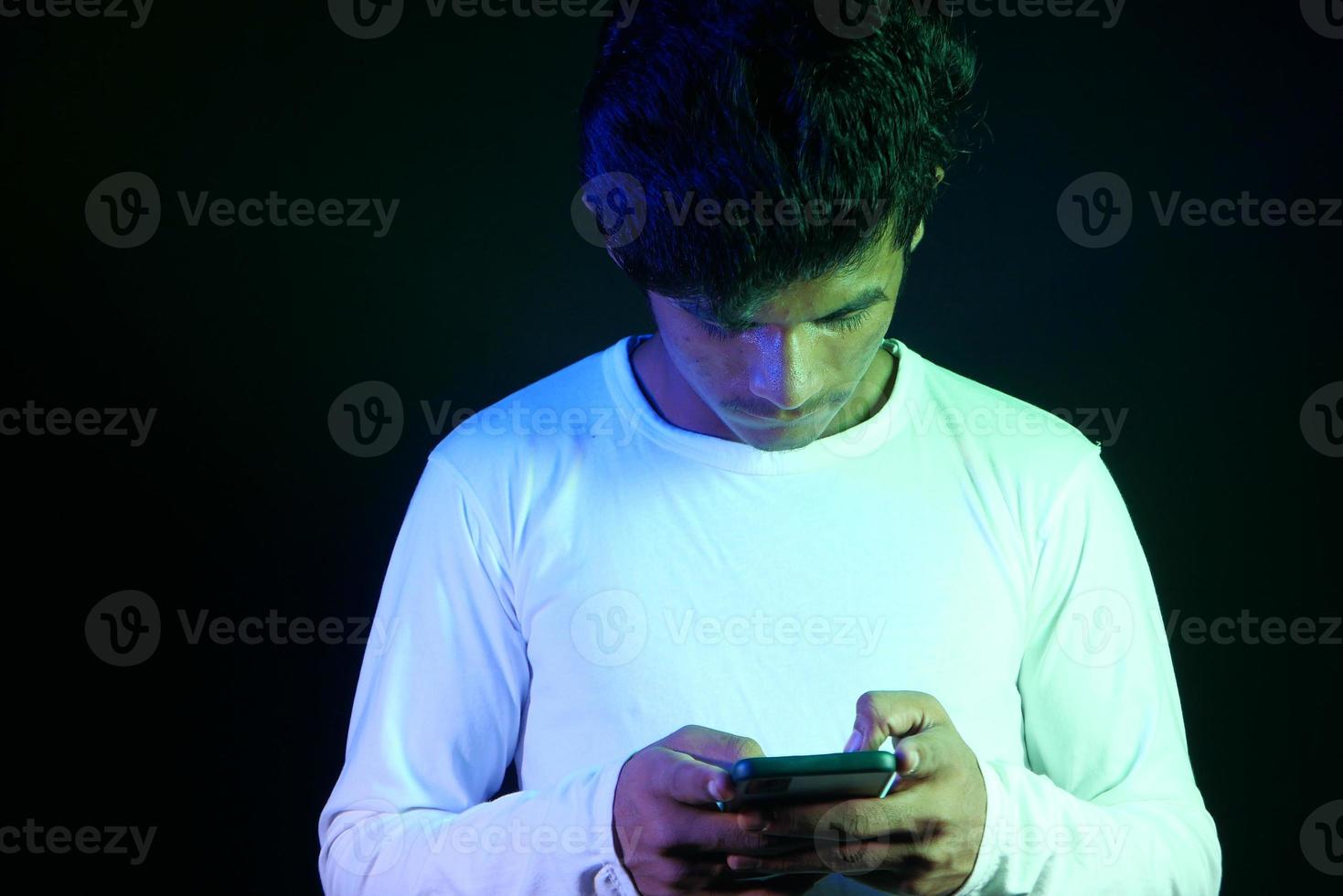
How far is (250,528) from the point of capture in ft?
6.84

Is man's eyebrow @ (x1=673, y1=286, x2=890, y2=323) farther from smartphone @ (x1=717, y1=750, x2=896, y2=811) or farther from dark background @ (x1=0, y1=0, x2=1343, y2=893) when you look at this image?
dark background @ (x1=0, y1=0, x2=1343, y2=893)

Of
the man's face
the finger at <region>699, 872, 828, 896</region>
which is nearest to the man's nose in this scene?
the man's face

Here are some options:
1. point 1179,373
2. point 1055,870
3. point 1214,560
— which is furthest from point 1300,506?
point 1055,870

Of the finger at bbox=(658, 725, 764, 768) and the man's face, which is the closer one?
the finger at bbox=(658, 725, 764, 768)

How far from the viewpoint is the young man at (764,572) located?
1.24 meters

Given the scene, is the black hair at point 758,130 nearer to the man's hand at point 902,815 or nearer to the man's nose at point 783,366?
the man's nose at point 783,366

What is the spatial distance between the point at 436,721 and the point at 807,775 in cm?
57

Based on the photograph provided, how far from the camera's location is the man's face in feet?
4.26

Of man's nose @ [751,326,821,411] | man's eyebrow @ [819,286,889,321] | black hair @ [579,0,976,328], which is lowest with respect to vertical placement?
man's nose @ [751,326,821,411]

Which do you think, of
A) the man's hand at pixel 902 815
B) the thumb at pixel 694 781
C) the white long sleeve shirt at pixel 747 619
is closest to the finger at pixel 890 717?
the man's hand at pixel 902 815

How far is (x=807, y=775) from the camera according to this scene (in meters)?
1.09

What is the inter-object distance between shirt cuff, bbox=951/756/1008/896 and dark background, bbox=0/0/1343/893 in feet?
3.17

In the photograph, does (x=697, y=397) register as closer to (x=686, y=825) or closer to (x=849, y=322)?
(x=849, y=322)

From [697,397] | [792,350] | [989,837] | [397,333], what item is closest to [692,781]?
[989,837]
